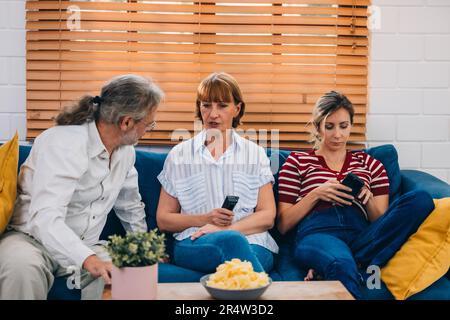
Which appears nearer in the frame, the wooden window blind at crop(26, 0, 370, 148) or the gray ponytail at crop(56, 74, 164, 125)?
the gray ponytail at crop(56, 74, 164, 125)

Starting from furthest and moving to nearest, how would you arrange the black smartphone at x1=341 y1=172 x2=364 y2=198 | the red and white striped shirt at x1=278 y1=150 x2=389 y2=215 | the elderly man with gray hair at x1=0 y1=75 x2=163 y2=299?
1. the red and white striped shirt at x1=278 y1=150 x2=389 y2=215
2. the black smartphone at x1=341 y1=172 x2=364 y2=198
3. the elderly man with gray hair at x1=0 y1=75 x2=163 y2=299

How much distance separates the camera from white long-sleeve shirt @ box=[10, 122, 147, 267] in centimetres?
188

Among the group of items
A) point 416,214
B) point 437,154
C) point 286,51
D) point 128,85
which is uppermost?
point 286,51

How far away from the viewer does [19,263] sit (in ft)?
6.01

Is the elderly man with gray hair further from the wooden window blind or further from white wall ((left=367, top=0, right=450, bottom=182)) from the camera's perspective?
white wall ((left=367, top=0, right=450, bottom=182))

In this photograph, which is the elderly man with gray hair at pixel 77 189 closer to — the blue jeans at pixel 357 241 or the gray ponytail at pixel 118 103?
the gray ponytail at pixel 118 103

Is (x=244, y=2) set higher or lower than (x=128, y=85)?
higher

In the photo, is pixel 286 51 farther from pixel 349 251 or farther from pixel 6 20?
pixel 6 20

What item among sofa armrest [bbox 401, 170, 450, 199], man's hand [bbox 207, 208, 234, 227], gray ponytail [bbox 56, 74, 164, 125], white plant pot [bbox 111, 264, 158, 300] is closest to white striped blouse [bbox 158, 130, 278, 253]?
man's hand [bbox 207, 208, 234, 227]

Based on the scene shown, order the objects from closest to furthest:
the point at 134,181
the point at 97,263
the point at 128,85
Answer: the point at 97,263 → the point at 128,85 → the point at 134,181

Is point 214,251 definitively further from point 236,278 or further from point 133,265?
point 133,265

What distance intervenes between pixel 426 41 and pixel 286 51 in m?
0.68

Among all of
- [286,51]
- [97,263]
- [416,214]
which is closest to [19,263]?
[97,263]

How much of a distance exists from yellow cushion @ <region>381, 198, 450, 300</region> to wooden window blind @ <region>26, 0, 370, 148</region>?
0.79 m
